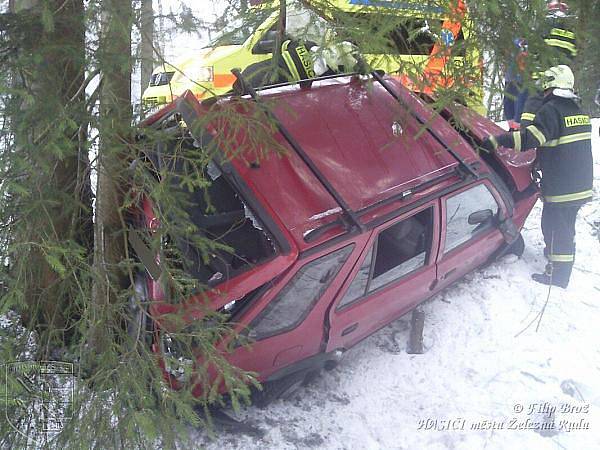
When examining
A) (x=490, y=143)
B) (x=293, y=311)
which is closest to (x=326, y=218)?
(x=293, y=311)

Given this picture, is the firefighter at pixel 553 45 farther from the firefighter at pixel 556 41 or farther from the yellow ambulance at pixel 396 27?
the yellow ambulance at pixel 396 27

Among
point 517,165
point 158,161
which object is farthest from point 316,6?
point 517,165

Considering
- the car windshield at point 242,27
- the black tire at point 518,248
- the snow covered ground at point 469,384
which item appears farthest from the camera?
the black tire at point 518,248

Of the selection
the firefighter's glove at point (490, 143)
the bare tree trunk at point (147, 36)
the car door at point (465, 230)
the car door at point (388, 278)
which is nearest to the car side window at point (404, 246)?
the car door at point (388, 278)

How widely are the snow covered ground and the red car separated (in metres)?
0.31

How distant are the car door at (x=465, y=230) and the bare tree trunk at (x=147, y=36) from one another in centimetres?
217

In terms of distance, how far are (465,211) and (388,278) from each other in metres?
0.88

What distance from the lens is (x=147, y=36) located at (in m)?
2.91

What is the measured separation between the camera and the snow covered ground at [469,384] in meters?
3.80

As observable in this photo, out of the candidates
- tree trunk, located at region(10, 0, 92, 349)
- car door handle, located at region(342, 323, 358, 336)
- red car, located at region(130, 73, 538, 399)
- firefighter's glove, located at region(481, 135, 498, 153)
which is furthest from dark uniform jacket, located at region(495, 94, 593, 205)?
tree trunk, located at region(10, 0, 92, 349)

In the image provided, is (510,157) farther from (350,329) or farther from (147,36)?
(147,36)

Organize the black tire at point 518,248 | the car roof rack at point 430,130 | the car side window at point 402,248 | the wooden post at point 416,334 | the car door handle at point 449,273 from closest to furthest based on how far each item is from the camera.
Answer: the car side window at point 402,248
the car roof rack at point 430,130
the car door handle at point 449,273
the wooden post at point 416,334
the black tire at point 518,248

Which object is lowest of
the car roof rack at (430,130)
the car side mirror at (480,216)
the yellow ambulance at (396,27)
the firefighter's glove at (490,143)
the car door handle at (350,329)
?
the car door handle at (350,329)

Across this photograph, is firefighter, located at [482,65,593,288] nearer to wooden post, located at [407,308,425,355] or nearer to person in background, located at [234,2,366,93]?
wooden post, located at [407,308,425,355]
